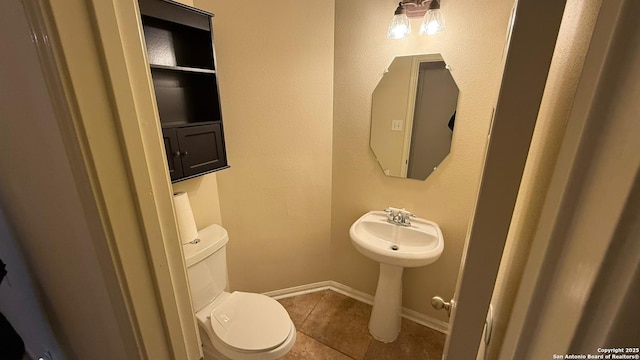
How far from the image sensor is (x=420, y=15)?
4.48 feet

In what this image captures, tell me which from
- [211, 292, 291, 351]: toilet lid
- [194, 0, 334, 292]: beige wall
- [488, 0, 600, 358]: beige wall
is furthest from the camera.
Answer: [194, 0, 334, 292]: beige wall

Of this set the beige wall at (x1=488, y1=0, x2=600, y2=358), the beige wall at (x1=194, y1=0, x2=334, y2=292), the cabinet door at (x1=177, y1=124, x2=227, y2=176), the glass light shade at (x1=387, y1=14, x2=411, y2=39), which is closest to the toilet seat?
the beige wall at (x1=194, y1=0, x2=334, y2=292)

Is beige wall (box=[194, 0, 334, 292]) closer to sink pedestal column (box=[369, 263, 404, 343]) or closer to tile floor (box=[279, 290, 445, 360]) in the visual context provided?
tile floor (box=[279, 290, 445, 360])

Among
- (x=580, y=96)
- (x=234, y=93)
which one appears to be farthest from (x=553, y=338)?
(x=234, y=93)

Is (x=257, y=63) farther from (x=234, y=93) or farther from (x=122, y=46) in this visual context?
(x=122, y=46)

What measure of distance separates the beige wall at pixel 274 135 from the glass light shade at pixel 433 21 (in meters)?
0.59

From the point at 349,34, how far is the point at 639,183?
5.55 feet

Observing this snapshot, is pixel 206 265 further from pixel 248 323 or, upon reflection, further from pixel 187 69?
pixel 187 69

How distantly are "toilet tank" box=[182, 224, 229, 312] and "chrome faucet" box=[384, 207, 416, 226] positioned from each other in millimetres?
1067

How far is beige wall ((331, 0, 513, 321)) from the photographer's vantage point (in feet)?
4.29

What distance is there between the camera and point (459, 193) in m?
1.51

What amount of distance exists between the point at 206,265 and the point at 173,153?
25.1 inches

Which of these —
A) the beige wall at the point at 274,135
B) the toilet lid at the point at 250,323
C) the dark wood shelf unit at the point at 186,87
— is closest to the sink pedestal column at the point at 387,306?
the beige wall at the point at 274,135

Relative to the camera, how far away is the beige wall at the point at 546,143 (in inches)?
14.6
